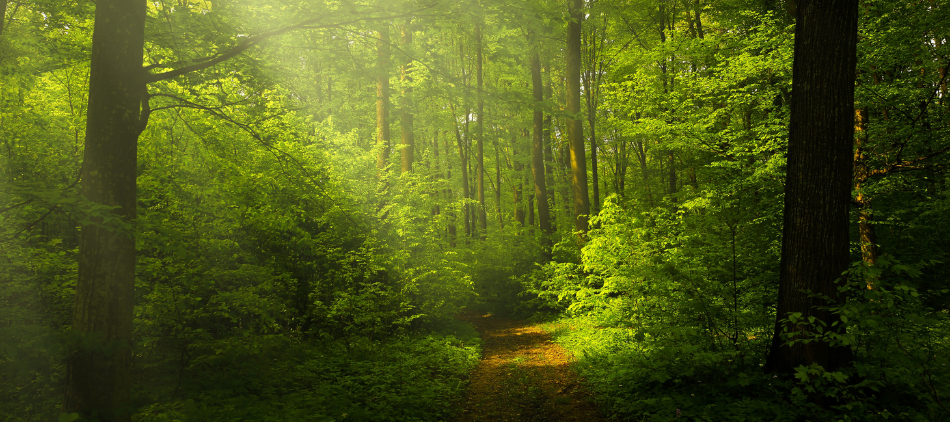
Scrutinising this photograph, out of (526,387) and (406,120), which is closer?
(526,387)

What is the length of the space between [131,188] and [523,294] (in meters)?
13.5

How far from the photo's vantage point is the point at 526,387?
7.02 m

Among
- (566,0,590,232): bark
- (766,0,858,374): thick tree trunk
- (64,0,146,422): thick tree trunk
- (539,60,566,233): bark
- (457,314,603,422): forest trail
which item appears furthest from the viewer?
Result: (539,60,566,233): bark

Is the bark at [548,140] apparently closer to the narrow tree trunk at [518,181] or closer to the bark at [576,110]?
the narrow tree trunk at [518,181]

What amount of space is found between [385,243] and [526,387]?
471 cm

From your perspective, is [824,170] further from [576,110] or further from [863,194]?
[576,110]

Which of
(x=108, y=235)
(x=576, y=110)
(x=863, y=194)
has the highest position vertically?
(x=576, y=110)

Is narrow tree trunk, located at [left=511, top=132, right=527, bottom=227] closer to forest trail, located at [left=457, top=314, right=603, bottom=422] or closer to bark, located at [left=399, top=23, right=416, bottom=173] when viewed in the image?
bark, located at [left=399, top=23, right=416, bottom=173]

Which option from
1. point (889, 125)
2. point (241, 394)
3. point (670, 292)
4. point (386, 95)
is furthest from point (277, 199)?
point (889, 125)

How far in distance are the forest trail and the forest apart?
Result: 7 cm

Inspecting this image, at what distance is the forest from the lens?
4.20 m

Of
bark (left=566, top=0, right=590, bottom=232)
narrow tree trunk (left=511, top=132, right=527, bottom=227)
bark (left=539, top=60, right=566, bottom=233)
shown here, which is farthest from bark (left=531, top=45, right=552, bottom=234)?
narrow tree trunk (left=511, top=132, right=527, bottom=227)

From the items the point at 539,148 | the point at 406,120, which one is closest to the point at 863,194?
the point at 539,148

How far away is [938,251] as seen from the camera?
364 inches
